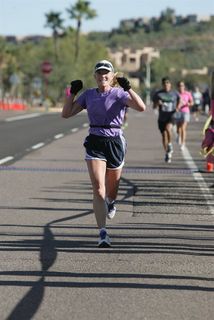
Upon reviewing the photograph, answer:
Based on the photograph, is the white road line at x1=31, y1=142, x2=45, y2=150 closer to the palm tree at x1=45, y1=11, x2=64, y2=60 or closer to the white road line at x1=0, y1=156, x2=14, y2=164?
the white road line at x1=0, y1=156, x2=14, y2=164

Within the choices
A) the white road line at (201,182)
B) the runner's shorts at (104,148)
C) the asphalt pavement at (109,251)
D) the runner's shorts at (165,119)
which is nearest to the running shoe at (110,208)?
the asphalt pavement at (109,251)

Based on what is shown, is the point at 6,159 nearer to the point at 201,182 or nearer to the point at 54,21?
the point at 201,182

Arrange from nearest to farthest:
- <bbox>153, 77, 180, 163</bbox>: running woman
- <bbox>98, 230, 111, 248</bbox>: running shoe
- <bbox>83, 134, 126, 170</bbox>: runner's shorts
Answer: <bbox>98, 230, 111, 248</bbox>: running shoe, <bbox>83, 134, 126, 170</bbox>: runner's shorts, <bbox>153, 77, 180, 163</bbox>: running woman

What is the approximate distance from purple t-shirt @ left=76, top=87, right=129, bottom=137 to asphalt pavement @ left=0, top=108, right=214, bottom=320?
1.13 meters

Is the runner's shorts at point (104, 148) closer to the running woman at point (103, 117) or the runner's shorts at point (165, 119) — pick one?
the running woman at point (103, 117)

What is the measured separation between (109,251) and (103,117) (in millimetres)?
1424

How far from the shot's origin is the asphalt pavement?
287 inches

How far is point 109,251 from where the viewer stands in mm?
9742

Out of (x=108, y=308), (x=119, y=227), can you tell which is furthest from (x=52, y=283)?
(x=119, y=227)

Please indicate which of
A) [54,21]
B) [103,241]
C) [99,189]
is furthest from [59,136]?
[54,21]

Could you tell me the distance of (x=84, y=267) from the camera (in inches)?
347

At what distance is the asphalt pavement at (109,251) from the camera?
23.9 feet

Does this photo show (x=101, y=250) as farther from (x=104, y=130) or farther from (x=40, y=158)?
(x=40, y=158)

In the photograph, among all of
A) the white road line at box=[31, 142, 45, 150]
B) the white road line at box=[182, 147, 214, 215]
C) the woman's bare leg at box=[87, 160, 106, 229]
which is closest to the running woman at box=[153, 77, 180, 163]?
the white road line at box=[182, 147, 214, 215]
